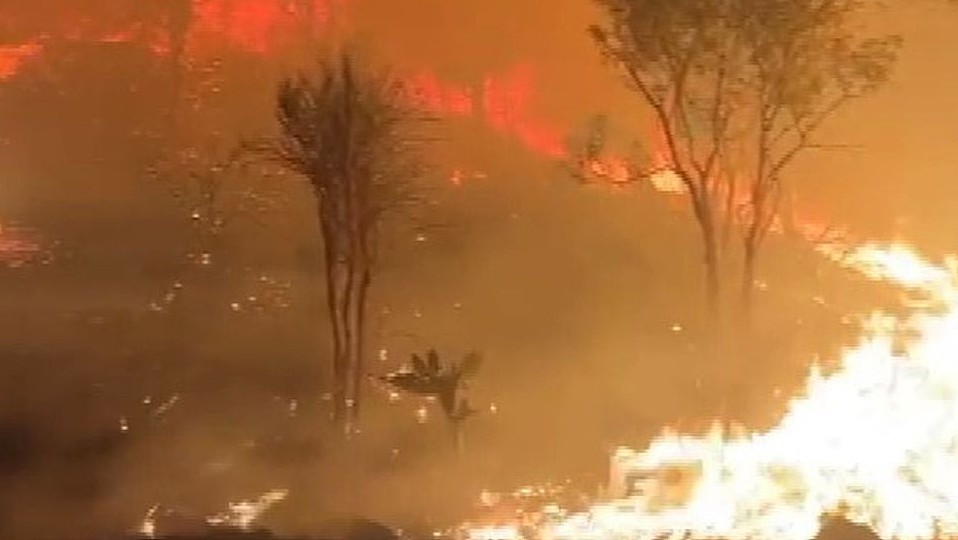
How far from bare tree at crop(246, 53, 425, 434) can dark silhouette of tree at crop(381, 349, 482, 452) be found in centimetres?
7

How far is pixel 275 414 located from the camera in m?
2.01

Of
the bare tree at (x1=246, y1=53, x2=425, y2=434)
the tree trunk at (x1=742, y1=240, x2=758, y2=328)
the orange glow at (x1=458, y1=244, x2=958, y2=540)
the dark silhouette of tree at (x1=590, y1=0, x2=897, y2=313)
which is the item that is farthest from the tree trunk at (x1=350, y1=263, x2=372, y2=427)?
the tree trunk at (x1=742, y1=240, x2=758, y2=328)

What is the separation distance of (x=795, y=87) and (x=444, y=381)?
72 centimetres

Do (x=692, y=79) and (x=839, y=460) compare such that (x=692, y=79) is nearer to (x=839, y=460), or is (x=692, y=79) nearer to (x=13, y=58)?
(x=839, y=460)

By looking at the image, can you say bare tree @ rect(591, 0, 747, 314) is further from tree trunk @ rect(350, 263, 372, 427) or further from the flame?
tree trunk @ rect(350, 263, 372, 427)

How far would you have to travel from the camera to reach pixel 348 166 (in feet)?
6.78

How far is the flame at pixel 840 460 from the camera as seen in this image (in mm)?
2049

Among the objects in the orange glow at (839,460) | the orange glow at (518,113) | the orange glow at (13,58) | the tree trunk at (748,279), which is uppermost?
the orange glow at (13,58)

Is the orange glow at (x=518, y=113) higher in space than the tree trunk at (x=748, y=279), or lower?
higher

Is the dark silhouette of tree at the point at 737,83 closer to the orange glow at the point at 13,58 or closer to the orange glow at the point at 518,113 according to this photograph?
the orange glow at the point at 518,113

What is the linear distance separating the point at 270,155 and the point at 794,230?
0.83 metres

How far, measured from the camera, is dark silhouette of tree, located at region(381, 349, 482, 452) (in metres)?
2.04

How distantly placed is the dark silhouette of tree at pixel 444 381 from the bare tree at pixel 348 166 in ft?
0.23

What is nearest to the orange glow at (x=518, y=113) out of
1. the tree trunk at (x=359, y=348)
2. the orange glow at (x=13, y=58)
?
the tree trunk at (x=359, y=348)
